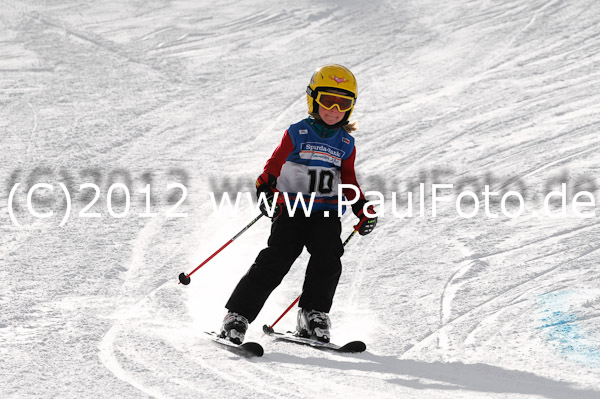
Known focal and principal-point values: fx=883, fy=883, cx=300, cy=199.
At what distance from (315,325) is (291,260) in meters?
0.37

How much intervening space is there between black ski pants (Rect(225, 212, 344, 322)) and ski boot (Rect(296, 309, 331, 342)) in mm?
33

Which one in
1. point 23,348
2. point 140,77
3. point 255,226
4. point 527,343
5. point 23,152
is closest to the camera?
point 23,348

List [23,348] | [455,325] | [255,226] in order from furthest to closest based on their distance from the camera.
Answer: [255,226], [455,325], [23,348]

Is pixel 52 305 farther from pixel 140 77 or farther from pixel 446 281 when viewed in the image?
pixel 140 77

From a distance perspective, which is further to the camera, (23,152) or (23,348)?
(23,152)

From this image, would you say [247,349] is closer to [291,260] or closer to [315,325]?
[315,325]

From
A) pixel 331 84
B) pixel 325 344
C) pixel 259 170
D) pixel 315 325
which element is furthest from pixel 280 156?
pixel 259 170

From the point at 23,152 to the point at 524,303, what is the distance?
18.4 feet

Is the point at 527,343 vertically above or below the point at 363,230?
below

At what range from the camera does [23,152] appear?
8898 millimetres

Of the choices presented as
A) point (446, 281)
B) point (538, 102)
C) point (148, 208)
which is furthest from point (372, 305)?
point (538, 102)

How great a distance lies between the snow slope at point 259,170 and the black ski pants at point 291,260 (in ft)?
0.90

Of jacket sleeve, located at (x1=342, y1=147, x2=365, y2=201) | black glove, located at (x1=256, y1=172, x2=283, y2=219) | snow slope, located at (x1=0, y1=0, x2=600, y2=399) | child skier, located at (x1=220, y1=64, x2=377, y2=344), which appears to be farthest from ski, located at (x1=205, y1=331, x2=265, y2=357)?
jacket sleeve, located at (x1=342, y1=147, x2=365, y2=201)

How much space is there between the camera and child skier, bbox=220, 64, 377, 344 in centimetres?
470
